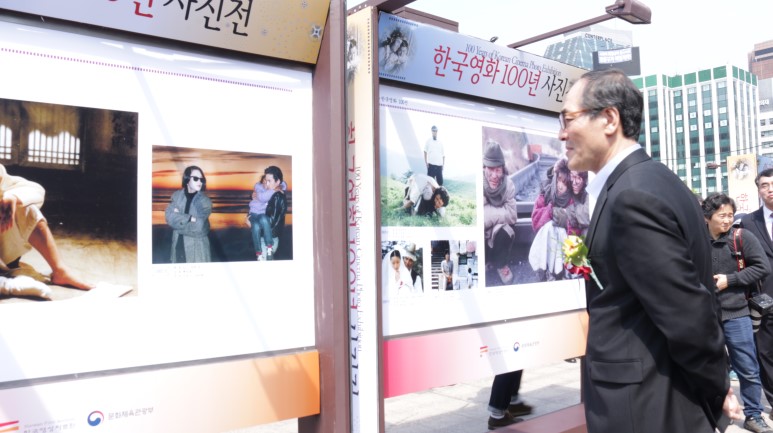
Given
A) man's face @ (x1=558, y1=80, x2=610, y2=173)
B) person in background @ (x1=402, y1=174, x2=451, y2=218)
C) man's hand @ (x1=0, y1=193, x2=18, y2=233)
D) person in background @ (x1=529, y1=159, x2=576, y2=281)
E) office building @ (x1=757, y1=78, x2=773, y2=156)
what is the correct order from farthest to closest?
office building @ (x1=757, y1=78, x2=773, y2=156), person in background @ (x1=529, y1=159, x2=576, y2=281), person in background @ (x1=402, y1=174, x2=451, y2=218), man's hand @ (x1=0, y1=193, x2=18, y2=233), man's face @ (x1=558, y1=80, x2=610, y2=173)

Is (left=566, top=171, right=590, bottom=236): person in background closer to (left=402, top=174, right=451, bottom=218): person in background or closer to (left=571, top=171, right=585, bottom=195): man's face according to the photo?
(left=571, top=171, right=585, bottom=195): man's face

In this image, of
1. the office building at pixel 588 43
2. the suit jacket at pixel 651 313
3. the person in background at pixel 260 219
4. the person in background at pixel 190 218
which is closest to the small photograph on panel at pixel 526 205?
the person in background at pixel 260 219

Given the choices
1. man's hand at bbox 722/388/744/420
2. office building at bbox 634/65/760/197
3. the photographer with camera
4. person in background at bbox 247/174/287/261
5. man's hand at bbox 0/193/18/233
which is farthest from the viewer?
office building at bbox 634/65/760/197

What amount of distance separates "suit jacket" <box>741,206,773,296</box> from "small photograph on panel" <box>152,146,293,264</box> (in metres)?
4.52

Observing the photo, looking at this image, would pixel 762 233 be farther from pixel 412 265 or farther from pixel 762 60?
pixel 762 60

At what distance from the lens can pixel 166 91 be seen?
2.90 m

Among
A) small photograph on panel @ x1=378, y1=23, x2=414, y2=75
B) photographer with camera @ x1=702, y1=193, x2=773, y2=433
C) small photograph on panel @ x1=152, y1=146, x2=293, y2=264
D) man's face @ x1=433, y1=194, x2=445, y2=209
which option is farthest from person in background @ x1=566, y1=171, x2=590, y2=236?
small photograph on panel @ x1=152, y1=146, x2=293, y2=264

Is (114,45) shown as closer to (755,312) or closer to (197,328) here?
(197,328)

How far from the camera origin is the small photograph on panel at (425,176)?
3706 millimetres

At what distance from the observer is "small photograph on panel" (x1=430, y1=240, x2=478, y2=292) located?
391 centimetres

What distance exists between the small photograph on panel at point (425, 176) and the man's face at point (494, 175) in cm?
13

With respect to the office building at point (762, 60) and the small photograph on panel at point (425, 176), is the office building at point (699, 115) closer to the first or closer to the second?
the office building at point (762, 60)

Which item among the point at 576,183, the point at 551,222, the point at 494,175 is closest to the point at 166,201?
the point at 494,175

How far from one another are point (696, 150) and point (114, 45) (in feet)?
462
